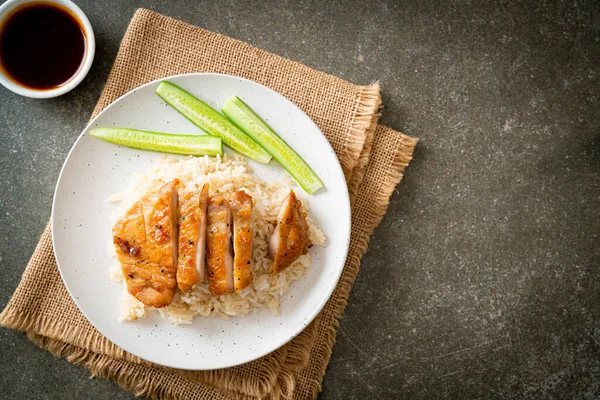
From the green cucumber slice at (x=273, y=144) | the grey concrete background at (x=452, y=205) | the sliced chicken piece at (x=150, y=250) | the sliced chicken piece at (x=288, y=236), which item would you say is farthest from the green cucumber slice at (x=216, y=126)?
the grey concrete background at (x=452, y=205)

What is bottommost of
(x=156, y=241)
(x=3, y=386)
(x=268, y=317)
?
(x=3, y=386)

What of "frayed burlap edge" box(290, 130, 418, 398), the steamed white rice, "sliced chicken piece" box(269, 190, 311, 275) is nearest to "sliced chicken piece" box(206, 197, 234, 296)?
the steamed white rice

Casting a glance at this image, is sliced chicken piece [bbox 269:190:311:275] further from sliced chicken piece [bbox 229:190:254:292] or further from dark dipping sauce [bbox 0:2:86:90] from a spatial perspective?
dark dipping sauce [bbox 0:2:86:90]

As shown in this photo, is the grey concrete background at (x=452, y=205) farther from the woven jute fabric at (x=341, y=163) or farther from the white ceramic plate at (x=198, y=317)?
the white ceramic plate at (x=198, y=317)

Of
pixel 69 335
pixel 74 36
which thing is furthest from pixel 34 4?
pixel 69 335

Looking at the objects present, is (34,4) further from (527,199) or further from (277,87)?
(527,199)

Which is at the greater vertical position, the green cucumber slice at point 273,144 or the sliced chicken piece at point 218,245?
the green cucumber slice at point 273,144
